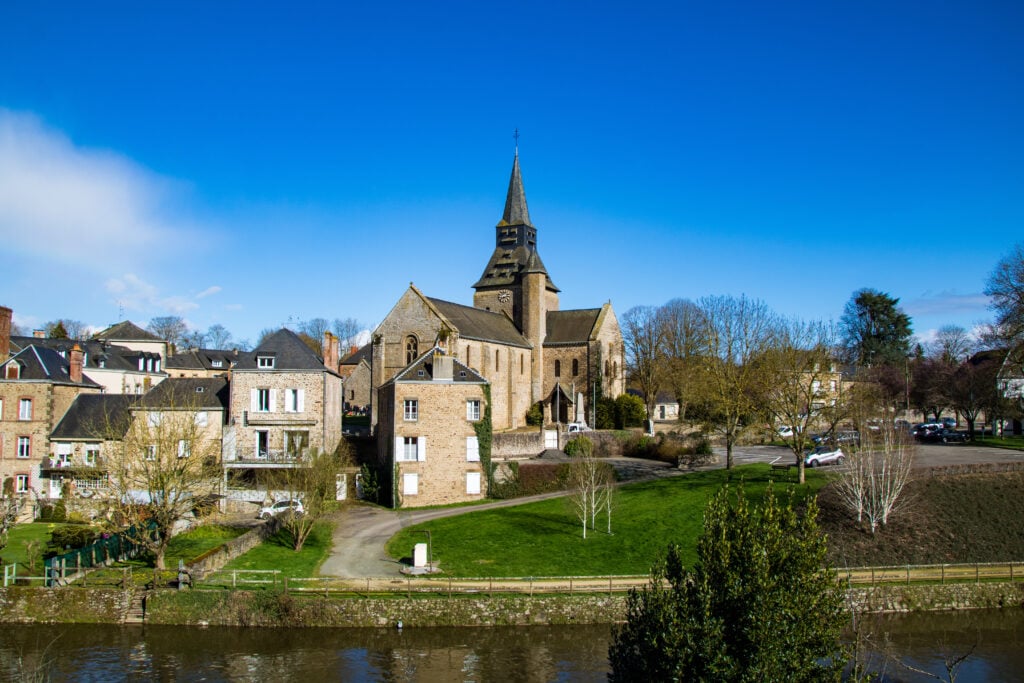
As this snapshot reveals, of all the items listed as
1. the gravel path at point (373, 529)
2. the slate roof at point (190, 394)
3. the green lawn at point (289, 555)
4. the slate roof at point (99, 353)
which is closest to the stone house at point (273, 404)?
the slate roof at point (190, 394)

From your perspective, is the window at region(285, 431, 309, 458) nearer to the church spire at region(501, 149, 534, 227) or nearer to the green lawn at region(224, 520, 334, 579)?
the green lawn at region(224, 520, 334, 579)

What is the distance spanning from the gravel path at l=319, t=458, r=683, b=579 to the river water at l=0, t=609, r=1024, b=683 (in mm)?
3427

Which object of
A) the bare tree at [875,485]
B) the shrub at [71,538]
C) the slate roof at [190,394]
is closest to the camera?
the shrub at [71,538]

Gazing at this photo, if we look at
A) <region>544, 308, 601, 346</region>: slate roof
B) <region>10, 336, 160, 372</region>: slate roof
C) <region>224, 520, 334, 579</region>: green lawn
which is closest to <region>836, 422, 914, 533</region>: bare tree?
<region>224, 520, 334, 579</region>: green lawn

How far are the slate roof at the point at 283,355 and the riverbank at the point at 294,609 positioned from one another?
53.0 feet

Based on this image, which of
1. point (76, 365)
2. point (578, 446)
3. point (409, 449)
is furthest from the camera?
point (578, 446)

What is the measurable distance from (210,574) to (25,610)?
5.63 meters

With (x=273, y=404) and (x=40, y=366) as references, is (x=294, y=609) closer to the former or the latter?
(x=273, y=404)

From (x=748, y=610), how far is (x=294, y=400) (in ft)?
100

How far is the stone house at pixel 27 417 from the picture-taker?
130 feet

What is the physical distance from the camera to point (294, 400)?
129ft

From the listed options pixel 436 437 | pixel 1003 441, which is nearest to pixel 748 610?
pixel 436 437

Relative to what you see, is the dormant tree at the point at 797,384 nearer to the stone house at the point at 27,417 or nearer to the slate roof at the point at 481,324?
the slate roof at the point at 481,324

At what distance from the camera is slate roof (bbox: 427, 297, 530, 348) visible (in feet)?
169
